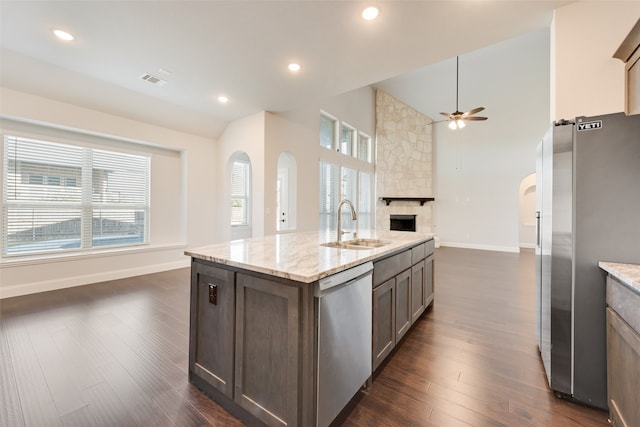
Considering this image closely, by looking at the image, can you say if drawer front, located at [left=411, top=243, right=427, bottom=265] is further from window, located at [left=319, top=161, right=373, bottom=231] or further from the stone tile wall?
the stone tile wall

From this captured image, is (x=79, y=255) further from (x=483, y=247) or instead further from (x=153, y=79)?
(x=483, y=247)

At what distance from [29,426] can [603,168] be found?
3571 millimetres

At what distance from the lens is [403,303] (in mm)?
2326

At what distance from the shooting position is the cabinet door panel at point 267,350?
4.26 ft

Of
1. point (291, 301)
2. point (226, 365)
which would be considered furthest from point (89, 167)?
point (291, 301)

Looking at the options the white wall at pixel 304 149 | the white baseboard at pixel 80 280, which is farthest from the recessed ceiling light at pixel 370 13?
the white baseboard at pixel 80 280

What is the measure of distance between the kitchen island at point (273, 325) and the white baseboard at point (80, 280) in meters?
3.67

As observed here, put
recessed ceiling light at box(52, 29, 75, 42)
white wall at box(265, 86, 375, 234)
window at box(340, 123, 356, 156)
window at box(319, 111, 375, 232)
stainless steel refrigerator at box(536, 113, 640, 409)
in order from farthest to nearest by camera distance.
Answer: window at box(340, 123, 356, 156) → window at box(319, 111, 375, 232) → white wall at box(265, 86, 375, 234) → recessed ceiling light at box(52, 29, 75, 42) → stainless steel refrigerator at box(536, 113, 640, 409)

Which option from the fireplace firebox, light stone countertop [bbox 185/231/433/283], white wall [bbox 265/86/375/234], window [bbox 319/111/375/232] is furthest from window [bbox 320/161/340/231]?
light stone countertop [bbox 185/231/433/283]

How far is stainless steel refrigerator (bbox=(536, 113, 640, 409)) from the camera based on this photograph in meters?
1.52

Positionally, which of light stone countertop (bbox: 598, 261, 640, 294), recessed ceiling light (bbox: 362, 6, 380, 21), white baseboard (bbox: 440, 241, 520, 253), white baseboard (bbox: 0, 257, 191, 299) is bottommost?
white baseboard (bbox: 0, 257, 191, 299)

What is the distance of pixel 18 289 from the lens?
3.63m

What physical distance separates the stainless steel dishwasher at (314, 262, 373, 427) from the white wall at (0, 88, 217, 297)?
471cm

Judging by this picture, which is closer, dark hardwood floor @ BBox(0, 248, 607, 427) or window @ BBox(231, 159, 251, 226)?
dark hardwood floor @ BBox(0, 248, 607, 427)
